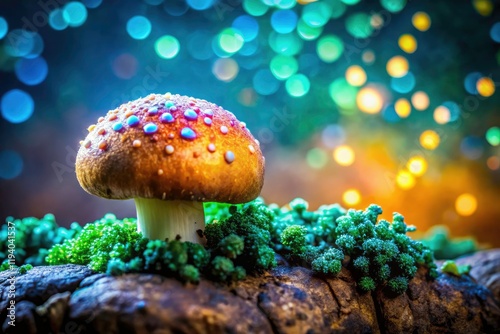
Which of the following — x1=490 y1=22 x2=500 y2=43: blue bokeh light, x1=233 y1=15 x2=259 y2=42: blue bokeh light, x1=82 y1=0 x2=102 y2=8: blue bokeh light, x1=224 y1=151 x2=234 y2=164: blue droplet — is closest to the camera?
x1=224 y1=151 x2=234 y2=164: blue droplet

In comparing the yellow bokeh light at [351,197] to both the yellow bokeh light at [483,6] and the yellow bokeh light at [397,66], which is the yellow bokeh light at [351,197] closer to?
the yellow bokeh light at [397,66]

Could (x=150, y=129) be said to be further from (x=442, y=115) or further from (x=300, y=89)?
(x=442, y=115)

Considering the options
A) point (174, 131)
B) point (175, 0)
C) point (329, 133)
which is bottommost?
point (174, 131)

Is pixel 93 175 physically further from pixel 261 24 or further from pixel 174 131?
pixel 261 24

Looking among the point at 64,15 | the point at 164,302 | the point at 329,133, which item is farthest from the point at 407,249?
the point at 64,15

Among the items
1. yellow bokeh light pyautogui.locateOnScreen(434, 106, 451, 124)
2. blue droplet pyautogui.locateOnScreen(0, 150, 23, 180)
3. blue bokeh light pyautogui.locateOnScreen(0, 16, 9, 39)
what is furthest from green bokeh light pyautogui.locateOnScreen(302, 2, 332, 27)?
blue droplet pyautogui.locateOnScreen(0, 150, 23, 180)

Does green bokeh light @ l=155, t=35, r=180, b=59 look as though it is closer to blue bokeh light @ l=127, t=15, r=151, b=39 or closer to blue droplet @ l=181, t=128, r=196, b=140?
blue bokeh light @ l=127, t=15, r=151, b=39

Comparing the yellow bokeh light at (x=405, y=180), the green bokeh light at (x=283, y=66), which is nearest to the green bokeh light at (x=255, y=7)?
the green bokeh light at (x=283, y=66)
